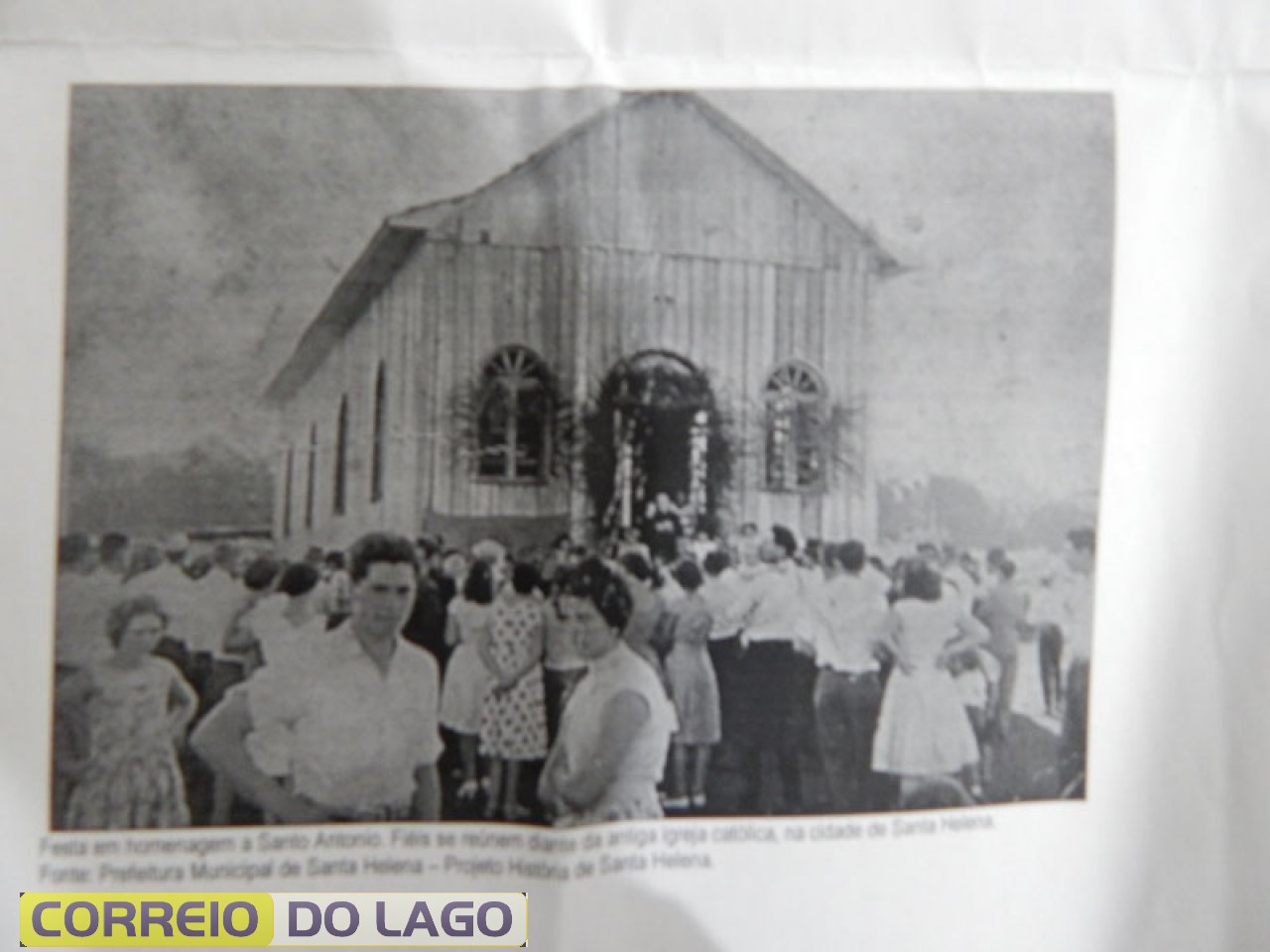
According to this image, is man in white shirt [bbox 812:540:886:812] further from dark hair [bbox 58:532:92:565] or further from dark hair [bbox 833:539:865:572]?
dark hair [bbox 58:532:92:565]

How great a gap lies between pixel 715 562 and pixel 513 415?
0.33ft

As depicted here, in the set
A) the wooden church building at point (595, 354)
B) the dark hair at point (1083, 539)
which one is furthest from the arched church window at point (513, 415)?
the dark hair at point (1083, 539)

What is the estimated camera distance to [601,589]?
431 millimetres

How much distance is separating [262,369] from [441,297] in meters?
0.08

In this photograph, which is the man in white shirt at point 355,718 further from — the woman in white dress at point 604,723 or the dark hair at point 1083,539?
the dark hair at point 1083,539

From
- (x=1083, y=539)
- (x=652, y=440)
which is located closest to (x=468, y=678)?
(x=652, y=440)

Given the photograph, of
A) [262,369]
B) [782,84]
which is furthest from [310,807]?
[782,84]

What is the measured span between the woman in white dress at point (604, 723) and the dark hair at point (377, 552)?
6cm

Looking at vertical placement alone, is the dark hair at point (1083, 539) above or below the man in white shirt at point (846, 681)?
above

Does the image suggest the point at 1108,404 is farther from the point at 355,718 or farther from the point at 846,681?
the point at 355,718

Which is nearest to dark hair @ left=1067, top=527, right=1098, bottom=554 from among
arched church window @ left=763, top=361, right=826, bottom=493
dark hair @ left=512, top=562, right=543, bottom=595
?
arched church window @ left=763, top=361, right=826, bottom=493

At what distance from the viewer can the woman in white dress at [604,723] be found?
43 centimetres

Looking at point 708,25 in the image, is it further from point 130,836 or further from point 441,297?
point 130,836

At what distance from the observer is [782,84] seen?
1.44 ft
